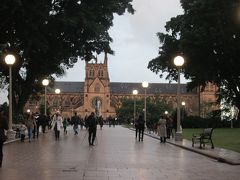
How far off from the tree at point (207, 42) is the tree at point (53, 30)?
36.0 ft

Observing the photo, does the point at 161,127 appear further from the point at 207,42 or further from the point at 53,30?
the point at 207,42

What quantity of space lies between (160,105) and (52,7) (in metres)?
123

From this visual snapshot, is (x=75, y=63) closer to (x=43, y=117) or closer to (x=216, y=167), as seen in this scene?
(x=43, y=117)

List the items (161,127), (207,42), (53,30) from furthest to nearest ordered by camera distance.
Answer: (207,42) < (53,30) < (161,127)

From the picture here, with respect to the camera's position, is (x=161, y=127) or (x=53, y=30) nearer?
(x=161, y=127)

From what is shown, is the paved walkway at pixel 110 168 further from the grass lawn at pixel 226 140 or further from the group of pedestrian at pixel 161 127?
the group of pedestrian at pixel 161 127

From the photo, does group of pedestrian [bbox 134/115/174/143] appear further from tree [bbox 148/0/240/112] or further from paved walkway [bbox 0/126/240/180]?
paved walkway [bbox 0/126/240/180]

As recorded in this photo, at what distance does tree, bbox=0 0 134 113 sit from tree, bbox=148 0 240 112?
10972 mm

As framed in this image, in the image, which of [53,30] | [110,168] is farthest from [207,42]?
[110,168]

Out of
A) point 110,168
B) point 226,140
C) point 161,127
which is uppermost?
point 161,127

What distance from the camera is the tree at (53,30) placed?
39156 mm

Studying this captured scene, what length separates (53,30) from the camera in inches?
1720

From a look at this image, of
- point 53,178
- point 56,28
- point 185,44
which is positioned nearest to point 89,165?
point 53,178

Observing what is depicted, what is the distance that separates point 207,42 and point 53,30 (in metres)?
18.7
